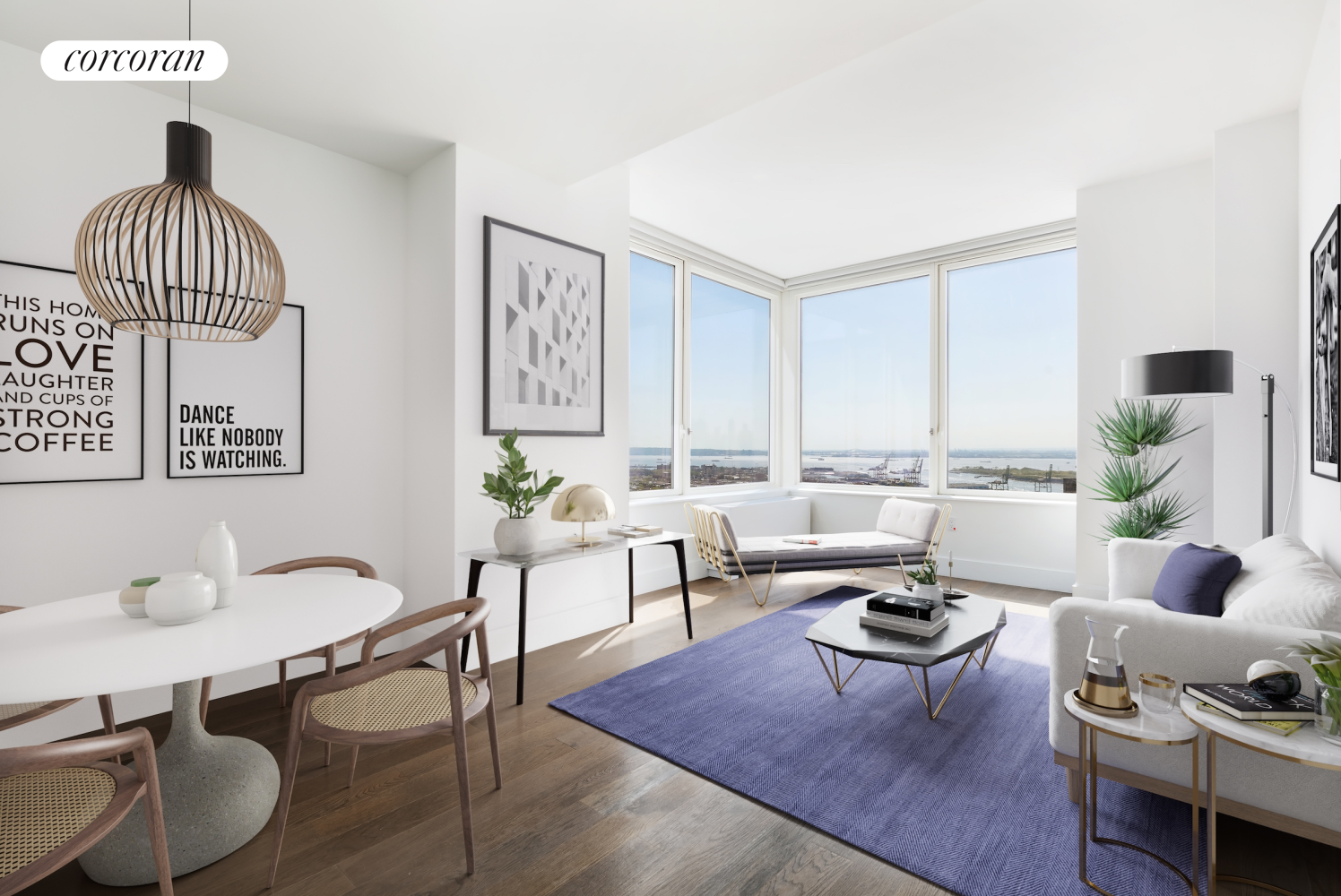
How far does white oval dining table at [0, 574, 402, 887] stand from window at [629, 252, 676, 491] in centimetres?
335

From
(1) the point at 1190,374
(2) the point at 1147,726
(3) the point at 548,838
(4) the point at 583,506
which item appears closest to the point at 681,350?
(4) the point at 583,506

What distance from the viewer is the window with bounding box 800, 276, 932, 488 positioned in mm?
6250

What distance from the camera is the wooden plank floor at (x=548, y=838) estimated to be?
1767 mm

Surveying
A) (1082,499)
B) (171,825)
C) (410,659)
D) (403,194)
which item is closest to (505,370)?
(403,194)

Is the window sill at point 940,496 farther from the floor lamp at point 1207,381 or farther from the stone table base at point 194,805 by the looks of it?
the stone table base at point 194,805

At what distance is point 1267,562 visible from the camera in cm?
241

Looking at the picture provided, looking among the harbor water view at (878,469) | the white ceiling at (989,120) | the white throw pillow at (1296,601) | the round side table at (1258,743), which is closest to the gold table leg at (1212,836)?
the round side table at (1258,743)

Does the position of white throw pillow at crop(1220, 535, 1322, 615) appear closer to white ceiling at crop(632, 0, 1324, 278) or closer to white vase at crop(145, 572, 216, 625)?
white ceiling at crop(632, 0, 1324, 278)

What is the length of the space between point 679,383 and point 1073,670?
4236mm

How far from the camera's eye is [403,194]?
3789mm

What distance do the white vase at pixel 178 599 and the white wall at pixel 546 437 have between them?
1628 mm

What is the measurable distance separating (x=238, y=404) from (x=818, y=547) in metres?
3.94

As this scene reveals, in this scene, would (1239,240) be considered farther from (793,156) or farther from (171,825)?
(171,825)

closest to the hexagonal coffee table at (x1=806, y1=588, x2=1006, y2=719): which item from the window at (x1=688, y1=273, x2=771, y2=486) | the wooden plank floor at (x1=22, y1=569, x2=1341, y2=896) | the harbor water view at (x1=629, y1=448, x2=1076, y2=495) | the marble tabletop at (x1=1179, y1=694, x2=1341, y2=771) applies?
the wooden plank floor at (x1=22, y1=569, x2=1341, y2=896)
